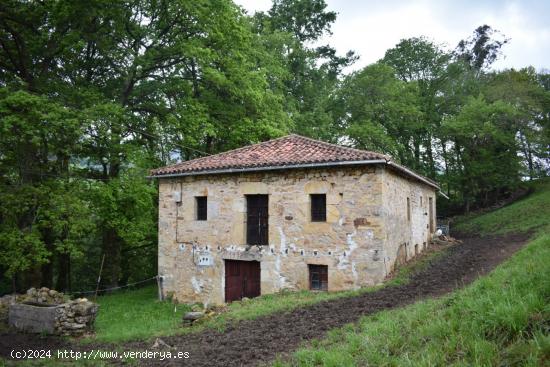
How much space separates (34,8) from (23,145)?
479 centimetres

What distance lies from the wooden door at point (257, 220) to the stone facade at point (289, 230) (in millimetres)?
197

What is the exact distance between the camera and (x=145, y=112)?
55.8 ft

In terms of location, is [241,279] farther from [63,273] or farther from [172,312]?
[63,273]

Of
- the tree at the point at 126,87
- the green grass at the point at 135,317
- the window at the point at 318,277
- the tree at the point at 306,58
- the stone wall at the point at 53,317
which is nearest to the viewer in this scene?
the green grass at the point at 135,317

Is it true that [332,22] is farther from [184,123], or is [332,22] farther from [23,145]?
[23,145]

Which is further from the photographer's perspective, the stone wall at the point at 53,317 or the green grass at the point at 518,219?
the green grass at the point at 518,219

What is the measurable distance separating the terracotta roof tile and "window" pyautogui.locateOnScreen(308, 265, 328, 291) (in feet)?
9.59

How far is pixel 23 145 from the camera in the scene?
12.5 metres

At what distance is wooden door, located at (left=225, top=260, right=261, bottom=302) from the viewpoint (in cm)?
1183

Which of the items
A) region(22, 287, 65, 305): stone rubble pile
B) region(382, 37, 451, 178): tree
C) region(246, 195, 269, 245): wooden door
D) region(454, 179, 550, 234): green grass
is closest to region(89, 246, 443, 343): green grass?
region(22, 287, 65, 305): stone rubble pile

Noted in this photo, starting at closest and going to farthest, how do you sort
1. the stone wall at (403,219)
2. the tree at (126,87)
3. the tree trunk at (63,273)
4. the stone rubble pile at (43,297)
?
1. the stone rubble pile at (43,297)
2. the stone wall at (403,219)
3. the tree at (126,87)
4. the tree trunk at (63,273)

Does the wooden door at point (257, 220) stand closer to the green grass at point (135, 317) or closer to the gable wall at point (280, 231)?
the gable wall at point (280, 231)

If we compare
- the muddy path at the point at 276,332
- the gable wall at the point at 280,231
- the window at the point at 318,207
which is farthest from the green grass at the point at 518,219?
the window at the point at 318,207

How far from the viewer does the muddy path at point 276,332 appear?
5938 mm
